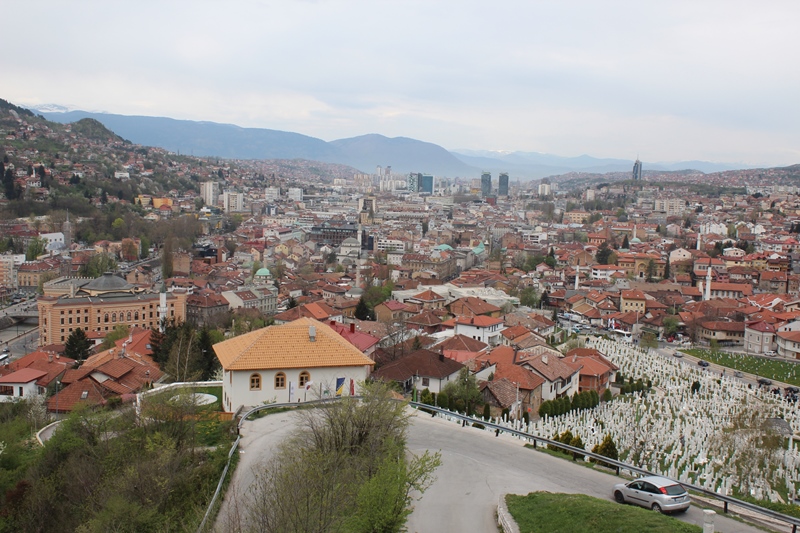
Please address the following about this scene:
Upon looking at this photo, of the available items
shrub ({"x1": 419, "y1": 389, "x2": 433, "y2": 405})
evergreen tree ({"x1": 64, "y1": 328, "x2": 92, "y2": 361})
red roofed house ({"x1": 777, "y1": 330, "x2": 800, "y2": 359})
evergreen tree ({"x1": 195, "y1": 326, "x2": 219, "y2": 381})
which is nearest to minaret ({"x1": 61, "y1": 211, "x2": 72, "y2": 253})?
evergreen tree ({"x1": 64, "y1": 328, "x2": 92, "y2": 361})

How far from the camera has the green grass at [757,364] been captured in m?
28.7

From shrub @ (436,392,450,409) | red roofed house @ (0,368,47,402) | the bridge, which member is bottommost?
the bridge

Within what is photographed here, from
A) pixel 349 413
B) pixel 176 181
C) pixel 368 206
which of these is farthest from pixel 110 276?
pixel 368 206

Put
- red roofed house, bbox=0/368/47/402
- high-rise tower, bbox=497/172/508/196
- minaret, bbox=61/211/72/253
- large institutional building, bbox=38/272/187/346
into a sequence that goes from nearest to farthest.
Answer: red roofed house, bbox=0/368/47/402, large institutional building, bbox=38/272/187/346, minaret, bbox=61/211/72/253, high-rise tower, bbox=497/172/508/196

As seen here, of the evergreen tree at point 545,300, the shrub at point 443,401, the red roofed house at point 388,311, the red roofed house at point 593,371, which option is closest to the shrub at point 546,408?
the shrub at point 443,401

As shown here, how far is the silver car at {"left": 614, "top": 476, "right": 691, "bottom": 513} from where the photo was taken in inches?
314

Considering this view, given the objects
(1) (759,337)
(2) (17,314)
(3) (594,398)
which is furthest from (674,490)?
(2) (17,314)

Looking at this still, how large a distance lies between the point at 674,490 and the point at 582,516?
1.34 meters

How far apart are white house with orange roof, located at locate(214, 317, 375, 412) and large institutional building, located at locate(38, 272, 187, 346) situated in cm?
2147

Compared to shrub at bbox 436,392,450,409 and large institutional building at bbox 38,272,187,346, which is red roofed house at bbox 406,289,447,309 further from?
Result: shrub at bbox 436,392,450,409

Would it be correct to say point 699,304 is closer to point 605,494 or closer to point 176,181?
point 605,494

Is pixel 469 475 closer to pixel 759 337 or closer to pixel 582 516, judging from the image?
pixel 582 516

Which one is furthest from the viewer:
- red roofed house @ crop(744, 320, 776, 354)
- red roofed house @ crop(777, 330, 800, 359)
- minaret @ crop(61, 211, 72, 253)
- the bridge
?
minaret @ crop(61, 211, 72, 253)

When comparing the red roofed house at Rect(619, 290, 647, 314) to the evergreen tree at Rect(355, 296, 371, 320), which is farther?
the red roofed house at Rect(619, 290, 647, 314)
